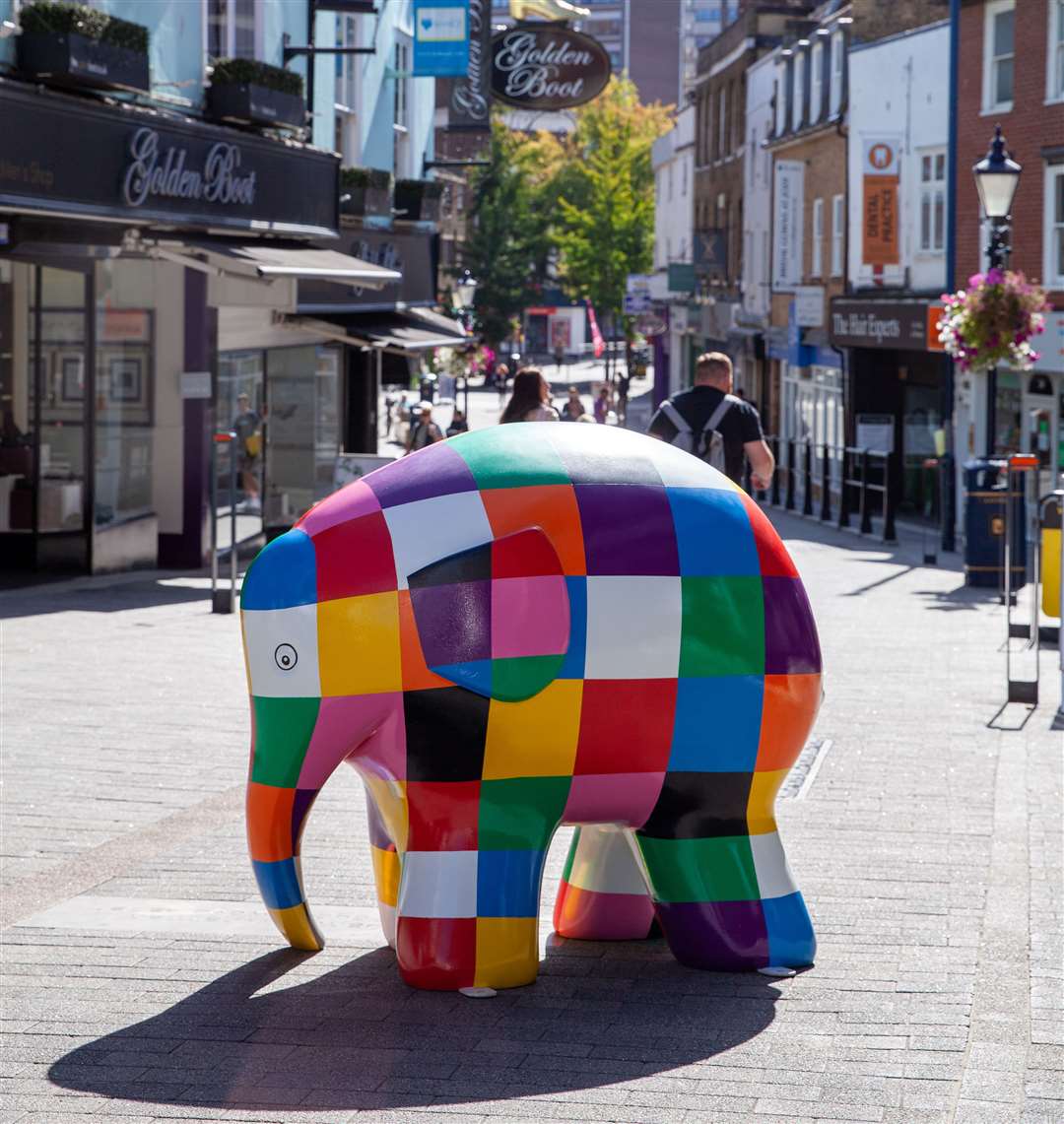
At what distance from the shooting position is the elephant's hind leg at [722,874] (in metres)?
5.86

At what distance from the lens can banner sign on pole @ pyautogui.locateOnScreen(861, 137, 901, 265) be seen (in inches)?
1356

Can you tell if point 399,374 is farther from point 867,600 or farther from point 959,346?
point 867,600

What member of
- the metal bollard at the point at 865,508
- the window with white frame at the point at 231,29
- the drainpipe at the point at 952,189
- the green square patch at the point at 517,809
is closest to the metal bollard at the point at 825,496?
the metal bollard at the point at 865,508

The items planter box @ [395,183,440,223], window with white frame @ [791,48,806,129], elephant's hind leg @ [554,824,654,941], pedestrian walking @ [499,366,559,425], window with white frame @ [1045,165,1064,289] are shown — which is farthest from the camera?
window with white frame @ [791,48,806,129]

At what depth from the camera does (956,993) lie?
589 centimetres

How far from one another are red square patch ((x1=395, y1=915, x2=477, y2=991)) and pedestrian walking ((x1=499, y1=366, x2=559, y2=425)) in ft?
17.5

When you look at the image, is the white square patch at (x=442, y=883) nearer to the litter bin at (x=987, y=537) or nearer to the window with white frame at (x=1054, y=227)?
the litter bin at (x=987, y=537)

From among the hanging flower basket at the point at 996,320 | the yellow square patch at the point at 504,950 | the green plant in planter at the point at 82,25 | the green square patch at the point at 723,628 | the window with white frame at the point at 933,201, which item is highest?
the window with white frame at the point at 933,201

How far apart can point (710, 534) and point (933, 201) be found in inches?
1144

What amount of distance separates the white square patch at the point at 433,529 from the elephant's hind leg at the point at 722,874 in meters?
0.92

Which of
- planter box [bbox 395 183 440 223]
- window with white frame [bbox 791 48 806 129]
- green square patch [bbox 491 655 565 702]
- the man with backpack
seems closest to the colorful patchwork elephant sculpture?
green square patch [bbox 491 655 565 702]

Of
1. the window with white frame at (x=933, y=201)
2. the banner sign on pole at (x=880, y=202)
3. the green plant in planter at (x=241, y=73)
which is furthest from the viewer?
the banner sign on pole at (x=880, y=202)

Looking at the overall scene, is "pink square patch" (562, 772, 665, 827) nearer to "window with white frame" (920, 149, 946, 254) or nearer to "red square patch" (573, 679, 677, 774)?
"red square patch" (573, 679, 677, 774)

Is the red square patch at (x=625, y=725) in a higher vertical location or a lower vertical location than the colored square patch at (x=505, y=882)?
higher
